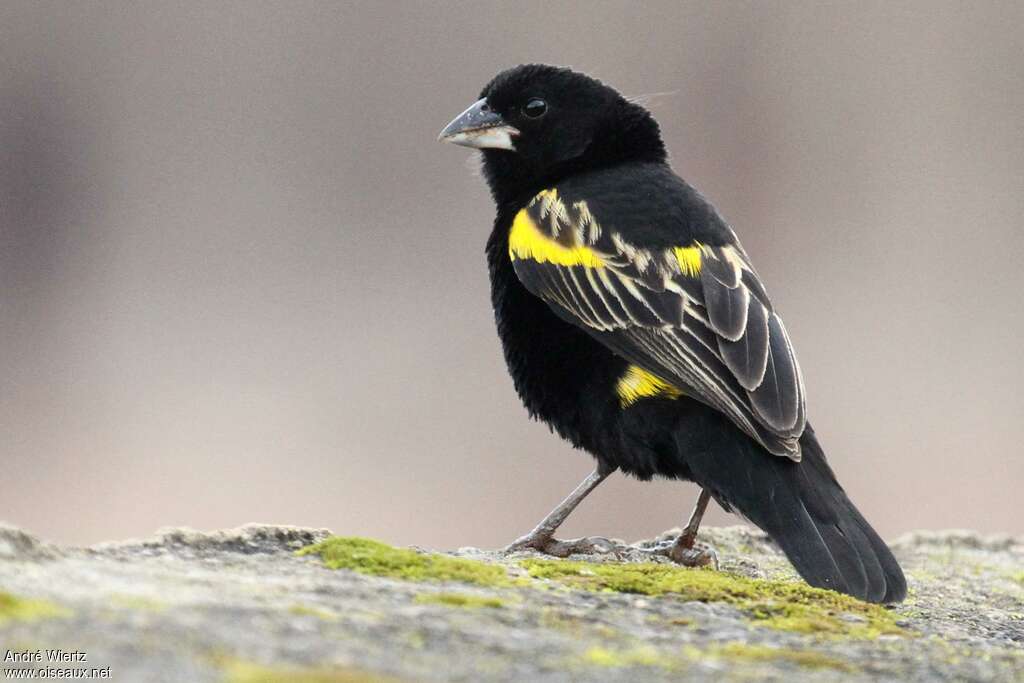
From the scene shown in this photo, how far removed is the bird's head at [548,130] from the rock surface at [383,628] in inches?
92.4

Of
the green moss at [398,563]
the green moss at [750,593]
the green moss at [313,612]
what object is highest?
the green moss at [750,593]

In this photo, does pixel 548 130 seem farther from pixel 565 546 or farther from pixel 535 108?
pixel 565 546

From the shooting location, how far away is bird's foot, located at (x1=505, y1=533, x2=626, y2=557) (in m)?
5.21

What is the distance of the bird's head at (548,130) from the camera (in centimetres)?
640

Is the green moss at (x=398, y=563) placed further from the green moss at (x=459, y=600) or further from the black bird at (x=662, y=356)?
the black bird at (x=662, y=356)

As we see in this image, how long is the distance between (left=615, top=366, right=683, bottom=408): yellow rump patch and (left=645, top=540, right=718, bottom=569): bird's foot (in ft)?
1.80

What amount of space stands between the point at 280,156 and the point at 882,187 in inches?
233

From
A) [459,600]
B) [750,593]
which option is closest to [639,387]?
[750,593]

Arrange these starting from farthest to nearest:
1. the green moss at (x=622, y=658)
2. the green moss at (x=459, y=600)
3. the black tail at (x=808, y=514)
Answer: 1. the black tail at (x=808, y=514)
2. the green moss at (x=459, y=600)
3. the green moss at (x=622, y=658)

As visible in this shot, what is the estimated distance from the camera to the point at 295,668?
2.65m

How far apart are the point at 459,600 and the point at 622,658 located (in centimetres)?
52

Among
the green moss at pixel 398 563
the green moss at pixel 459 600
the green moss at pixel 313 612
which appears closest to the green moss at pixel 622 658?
the green moss at pixel 459 600

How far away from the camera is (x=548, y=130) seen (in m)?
6.42

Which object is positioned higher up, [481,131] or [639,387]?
[481,131]
